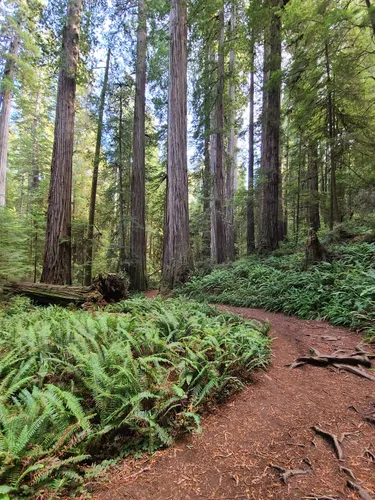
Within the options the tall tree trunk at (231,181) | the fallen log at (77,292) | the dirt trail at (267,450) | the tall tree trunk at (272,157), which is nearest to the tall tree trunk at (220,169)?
the tall tree trunk at (231,181)

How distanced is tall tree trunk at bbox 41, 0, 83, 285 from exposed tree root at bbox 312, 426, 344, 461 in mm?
7127

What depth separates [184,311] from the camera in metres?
4.49

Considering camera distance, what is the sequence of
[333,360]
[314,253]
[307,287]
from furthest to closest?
[314,253]
[307,287]
[333,360]

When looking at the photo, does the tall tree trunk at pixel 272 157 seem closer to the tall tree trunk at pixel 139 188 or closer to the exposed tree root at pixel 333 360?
the tall tree trunk at pixel 139 188

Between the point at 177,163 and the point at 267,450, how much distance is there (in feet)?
25.0

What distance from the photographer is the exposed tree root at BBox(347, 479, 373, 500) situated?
62.9 inches

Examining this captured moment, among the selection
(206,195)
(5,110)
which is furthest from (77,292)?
(5,110)

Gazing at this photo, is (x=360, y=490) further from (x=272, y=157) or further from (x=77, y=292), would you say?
(x=272, y=157)

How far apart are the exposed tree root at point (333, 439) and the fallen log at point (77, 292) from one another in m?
5.16

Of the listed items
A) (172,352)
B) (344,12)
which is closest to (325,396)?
(172,352)

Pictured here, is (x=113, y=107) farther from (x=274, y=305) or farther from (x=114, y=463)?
(x=114, y=463)

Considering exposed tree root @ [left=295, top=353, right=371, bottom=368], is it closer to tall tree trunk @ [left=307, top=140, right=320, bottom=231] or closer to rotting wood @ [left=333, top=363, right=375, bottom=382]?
rotting wood @ [left=333, top=363, right=375, bottom=382]

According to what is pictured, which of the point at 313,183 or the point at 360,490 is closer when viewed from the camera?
the point at 360,490

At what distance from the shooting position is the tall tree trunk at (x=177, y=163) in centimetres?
823
